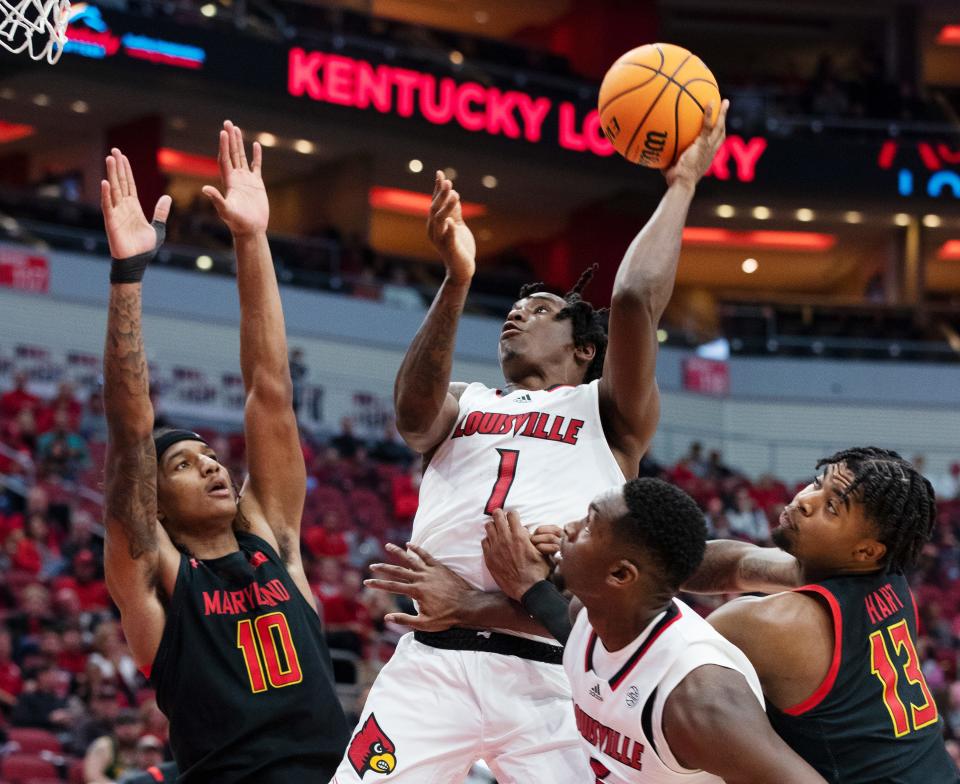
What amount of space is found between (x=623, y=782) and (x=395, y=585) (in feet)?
3.65

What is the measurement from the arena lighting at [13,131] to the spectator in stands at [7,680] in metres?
15.9

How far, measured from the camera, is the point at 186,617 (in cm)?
448

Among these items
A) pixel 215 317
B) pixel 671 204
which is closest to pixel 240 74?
pixel 215 317

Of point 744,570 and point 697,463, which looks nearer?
point 744,570

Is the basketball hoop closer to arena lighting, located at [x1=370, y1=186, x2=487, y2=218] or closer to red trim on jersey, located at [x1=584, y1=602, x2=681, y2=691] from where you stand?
red trim on jersey, located at [x1=584, y1=602, x2=681, y2=691]

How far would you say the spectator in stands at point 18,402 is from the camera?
14.6 meters

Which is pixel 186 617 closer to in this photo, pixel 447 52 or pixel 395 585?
pixel 395 585

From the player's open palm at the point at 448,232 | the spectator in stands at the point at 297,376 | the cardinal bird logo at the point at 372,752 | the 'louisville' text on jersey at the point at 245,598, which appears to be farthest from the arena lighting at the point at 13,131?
the cardinal bird logo at the point at 372,752

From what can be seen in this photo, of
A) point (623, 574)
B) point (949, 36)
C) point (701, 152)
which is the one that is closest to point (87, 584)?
point (701, 152)

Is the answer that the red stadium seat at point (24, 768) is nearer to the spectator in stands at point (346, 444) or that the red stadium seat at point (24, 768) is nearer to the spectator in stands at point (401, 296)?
the spectator in stands at point (346, 444)

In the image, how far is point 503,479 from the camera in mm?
4812

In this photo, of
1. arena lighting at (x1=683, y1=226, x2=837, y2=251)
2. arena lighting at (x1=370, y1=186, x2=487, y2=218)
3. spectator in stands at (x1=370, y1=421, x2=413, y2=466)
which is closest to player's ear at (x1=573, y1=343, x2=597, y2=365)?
spectator in stands at (x1=370, y1=421, x2=413, y2=466)

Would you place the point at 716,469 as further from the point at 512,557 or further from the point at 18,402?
the point at 512,557

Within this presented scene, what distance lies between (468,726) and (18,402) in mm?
11239
